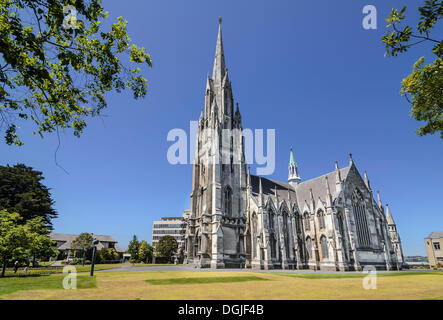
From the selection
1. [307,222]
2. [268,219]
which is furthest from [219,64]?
[307,222]

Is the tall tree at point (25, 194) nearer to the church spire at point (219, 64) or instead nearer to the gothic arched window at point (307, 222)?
the church spire at point (219, 64)

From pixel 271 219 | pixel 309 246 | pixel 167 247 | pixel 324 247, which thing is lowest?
pixel 167 247

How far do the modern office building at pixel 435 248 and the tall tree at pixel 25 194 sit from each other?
10067 centimetres

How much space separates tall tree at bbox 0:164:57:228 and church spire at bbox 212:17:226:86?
38796mm

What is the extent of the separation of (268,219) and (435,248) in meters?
69.5

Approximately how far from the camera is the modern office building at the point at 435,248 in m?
67.1

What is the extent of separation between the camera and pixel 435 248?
224 feet

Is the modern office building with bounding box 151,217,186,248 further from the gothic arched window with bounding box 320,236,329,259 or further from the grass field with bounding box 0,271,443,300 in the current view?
the grass field with bounding box 0,271,443,300

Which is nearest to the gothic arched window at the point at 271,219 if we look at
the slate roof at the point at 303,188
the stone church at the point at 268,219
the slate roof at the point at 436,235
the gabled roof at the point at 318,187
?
the stone church at the point at 268,219

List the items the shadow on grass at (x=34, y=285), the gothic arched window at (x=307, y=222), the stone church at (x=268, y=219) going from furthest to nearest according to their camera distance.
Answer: the gothic arched window at (x=307, y=222)
the stone church at (x=268, y=219)
the shadow on grass at (x=34, y=285)

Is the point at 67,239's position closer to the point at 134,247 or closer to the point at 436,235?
the point at 134,247
